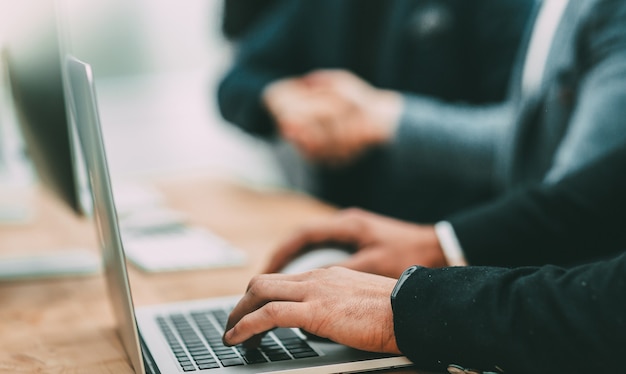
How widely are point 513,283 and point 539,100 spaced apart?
2.11ft

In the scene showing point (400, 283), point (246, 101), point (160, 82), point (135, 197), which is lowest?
point (160, 82)

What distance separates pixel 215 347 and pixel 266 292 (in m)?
0.09

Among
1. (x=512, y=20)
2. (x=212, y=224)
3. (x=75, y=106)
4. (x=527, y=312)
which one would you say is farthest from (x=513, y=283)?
(x=512, y=20)

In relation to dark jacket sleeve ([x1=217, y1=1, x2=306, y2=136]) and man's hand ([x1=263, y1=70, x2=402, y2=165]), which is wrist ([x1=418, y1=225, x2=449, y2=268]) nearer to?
man's hand ([x1=263, y1=70, x2=402, y2=165])

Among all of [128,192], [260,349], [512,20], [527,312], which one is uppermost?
[512,20]

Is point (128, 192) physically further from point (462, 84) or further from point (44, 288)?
point (462, 84)

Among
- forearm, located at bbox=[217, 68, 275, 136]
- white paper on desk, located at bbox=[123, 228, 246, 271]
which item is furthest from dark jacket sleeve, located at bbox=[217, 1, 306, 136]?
white paper on desk, located at bbox=[123, 228, 246, 271]

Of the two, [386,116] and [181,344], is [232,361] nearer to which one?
[181,344]

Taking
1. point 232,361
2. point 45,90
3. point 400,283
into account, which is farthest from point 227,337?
point 45,90

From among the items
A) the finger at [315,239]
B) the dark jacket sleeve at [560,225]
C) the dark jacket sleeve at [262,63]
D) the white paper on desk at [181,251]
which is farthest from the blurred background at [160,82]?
the dark jacket sleeve at [560,225]

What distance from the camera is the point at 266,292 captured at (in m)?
0.81

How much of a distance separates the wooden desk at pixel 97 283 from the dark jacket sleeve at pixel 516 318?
0.31 m

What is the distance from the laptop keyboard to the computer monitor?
35cm

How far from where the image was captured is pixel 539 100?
1.31m
